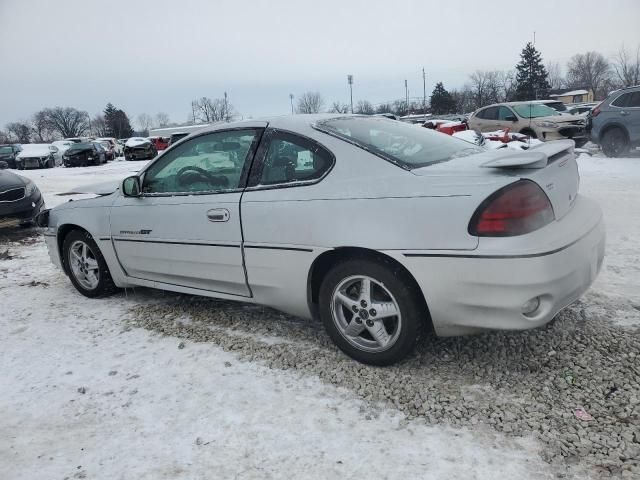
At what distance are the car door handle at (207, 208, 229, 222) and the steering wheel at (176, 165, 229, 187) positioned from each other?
200mm

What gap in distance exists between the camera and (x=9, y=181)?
8102 millimetres

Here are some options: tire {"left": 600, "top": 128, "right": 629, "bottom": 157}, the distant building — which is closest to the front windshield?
tire {"left": 600, "top": 128, "right": 629, "bottom": 157}

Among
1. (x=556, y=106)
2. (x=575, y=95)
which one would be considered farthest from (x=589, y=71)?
(x=556, y=106)

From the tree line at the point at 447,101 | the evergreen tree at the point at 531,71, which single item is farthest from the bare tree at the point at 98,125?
the evergreen tree at the point at 531,71

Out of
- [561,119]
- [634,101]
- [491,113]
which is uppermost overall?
[491,113]

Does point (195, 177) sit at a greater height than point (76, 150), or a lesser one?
lesser

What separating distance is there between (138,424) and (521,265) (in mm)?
2099

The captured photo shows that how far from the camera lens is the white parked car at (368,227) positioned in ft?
8.33

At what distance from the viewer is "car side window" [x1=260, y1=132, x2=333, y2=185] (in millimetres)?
3119

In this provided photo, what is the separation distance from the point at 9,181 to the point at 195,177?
5.91 meters

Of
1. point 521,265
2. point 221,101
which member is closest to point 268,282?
point 521,265

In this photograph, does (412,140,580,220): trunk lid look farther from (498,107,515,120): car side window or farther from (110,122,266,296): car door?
(498,107,515,120): car side window

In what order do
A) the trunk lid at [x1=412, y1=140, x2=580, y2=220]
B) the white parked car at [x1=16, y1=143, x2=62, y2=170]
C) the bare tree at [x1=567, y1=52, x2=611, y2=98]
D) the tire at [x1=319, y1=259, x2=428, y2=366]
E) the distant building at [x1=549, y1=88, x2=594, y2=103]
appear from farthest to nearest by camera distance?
the bare tree at [x1=567, y1=52, x2=611, y2=98], the distant building at [x1=549, y1=88, x2=594, y2=103], the white parked car at [x1=16, y1=143, x2=62, y2=170], the tire at [x1=319, y1=259, x2=428, y2=366], the trunk lid at [x1=412, y1=140, x2=580, y2=220]

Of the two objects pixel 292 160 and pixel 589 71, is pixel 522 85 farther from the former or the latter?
pixel 292 160
